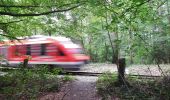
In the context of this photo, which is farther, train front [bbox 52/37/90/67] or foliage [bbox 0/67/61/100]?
train front [bbox 52/37/90/67]

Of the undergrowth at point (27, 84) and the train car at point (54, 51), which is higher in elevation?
the train car at point (54, 51)

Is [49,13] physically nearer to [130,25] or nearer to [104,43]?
[130,25]

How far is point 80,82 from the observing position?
14.1 metres

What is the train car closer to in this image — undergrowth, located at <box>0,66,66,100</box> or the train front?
the train front

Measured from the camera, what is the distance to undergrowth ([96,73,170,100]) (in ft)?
30.1

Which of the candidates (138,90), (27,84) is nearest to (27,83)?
(27,84)

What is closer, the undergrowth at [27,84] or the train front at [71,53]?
the undergrowth at [27,84]

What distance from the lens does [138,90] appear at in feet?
33.0

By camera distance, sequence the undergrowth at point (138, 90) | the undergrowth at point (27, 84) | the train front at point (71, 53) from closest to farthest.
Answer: the undergrowth at point (138, 90), the undergrowth at point (27, 84), the train front at point (71, 53)

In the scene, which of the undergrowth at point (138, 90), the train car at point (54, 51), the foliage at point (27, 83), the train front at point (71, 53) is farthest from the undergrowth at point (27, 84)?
the train front at point (71, 53)

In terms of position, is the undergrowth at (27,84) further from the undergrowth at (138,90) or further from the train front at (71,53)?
the train front at (71,53)

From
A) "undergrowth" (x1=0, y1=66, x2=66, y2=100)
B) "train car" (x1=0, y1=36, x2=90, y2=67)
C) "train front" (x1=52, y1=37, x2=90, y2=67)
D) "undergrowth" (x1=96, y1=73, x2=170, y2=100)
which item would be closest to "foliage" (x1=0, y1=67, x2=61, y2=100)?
"undergrowth" (x1=0, y1=66, x2=66, y2=100)

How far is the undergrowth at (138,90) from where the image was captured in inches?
361

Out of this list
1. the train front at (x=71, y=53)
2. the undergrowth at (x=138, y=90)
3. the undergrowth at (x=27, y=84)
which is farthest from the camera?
the train front at (x=71, y=53)
